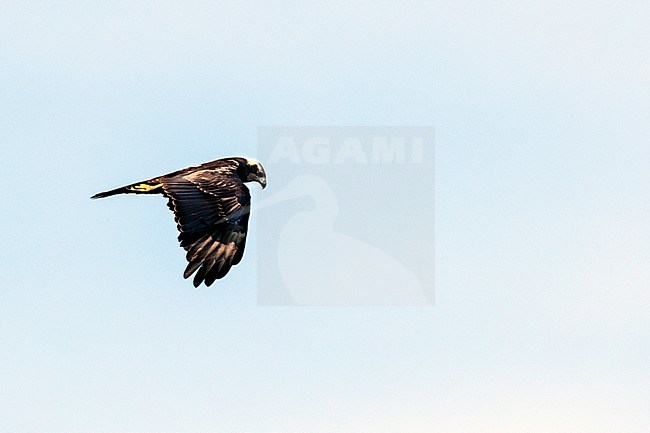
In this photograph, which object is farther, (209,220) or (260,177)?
(260,177)

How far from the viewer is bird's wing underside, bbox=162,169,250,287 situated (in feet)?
111

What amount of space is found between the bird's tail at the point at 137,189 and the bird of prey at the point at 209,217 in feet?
0.67

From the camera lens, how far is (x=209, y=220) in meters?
34.2

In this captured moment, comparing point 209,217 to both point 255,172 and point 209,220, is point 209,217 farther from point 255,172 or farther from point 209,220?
point 255,172

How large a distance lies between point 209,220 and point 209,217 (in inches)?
2.6

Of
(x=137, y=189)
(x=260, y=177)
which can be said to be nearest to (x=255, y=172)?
(x=260, y=177)

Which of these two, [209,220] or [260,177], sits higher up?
[260,177]

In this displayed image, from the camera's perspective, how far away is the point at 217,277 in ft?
111

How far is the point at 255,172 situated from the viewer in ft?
121

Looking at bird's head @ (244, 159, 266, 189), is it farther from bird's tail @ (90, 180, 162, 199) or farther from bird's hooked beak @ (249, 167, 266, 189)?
bird's tail @ (90, 180, 162, 199)

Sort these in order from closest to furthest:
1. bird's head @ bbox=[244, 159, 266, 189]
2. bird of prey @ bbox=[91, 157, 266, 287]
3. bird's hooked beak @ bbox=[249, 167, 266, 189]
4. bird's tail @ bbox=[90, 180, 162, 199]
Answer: bird of prey @ bbox=[91, 157, 266, 287] → bird's tail @ bbox=[90, 180, 162, 199] → bird's head @ bbox=[244, 159, 266, 189] → bird's hooked beak @ bbox=[249, 167, 266, 189]

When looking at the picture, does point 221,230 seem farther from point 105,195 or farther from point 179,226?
point 105,195

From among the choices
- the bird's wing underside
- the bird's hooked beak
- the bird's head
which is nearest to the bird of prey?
the bird's wing underside

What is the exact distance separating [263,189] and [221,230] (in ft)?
11.5
